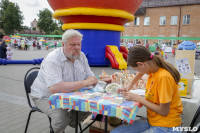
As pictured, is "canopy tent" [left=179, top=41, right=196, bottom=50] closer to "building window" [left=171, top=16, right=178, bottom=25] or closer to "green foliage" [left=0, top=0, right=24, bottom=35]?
"building window" [left=171, top=16, right=178, bottom=25]

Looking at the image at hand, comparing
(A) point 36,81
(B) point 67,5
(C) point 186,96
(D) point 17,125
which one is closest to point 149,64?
(C) point 186,96

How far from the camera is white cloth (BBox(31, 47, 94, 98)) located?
7.20 ft

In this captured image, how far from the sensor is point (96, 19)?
7.73m

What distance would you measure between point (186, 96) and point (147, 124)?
1.11m

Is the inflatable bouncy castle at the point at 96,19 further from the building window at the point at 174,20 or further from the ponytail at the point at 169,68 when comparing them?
the building window at the point at 174,20

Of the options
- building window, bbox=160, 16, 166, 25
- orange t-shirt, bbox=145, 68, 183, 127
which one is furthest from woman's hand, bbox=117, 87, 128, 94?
building window, bbox=160, 16, 166, 25

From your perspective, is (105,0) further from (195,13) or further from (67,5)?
(195,13)

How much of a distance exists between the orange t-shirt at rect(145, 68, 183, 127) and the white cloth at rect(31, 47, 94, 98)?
3.42 ft

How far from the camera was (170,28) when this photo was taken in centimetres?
2831

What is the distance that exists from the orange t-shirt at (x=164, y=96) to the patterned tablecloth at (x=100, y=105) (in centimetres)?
19

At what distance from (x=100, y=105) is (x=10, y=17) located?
49.8 meters

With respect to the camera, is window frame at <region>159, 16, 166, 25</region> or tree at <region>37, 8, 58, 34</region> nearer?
window frame at <region>159, 16, 166, 25</region>

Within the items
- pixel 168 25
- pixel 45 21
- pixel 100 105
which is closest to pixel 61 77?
pixel 100 105

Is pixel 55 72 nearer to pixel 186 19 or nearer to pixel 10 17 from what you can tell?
pixel 186 19
